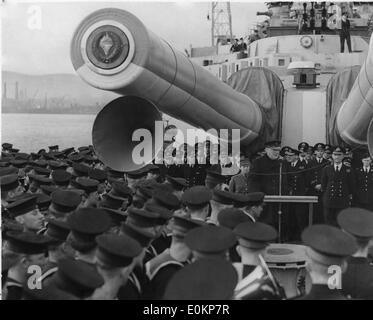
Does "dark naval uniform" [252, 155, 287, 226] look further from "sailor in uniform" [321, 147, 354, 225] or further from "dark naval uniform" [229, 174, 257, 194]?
"sailor in uniform" [321, 147, 354, 225]

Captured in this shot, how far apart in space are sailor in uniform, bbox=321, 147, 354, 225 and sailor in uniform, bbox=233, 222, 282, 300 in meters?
3.19

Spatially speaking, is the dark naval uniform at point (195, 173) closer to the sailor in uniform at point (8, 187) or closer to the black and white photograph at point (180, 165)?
the black and white photograph at point (180, 165)

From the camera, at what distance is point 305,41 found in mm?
8172

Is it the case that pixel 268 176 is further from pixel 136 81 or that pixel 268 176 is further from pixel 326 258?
pixel 326 258

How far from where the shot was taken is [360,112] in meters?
4.84

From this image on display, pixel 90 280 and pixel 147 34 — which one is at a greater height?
pixel 147 34

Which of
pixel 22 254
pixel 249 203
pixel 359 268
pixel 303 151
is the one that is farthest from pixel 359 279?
pixel 303 151

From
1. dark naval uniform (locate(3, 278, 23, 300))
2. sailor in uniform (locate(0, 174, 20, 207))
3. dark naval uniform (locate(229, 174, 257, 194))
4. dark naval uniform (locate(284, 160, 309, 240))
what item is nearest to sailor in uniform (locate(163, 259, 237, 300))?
dark naval uniform (locate(3, 278, 23, 300))

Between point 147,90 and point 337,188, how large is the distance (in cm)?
261

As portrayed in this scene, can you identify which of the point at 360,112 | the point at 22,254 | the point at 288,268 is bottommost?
the point at 288,268

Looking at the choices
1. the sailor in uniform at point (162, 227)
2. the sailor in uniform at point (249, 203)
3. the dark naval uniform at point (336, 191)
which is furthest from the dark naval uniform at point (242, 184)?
the sailor in uniform at point (162, 227)
